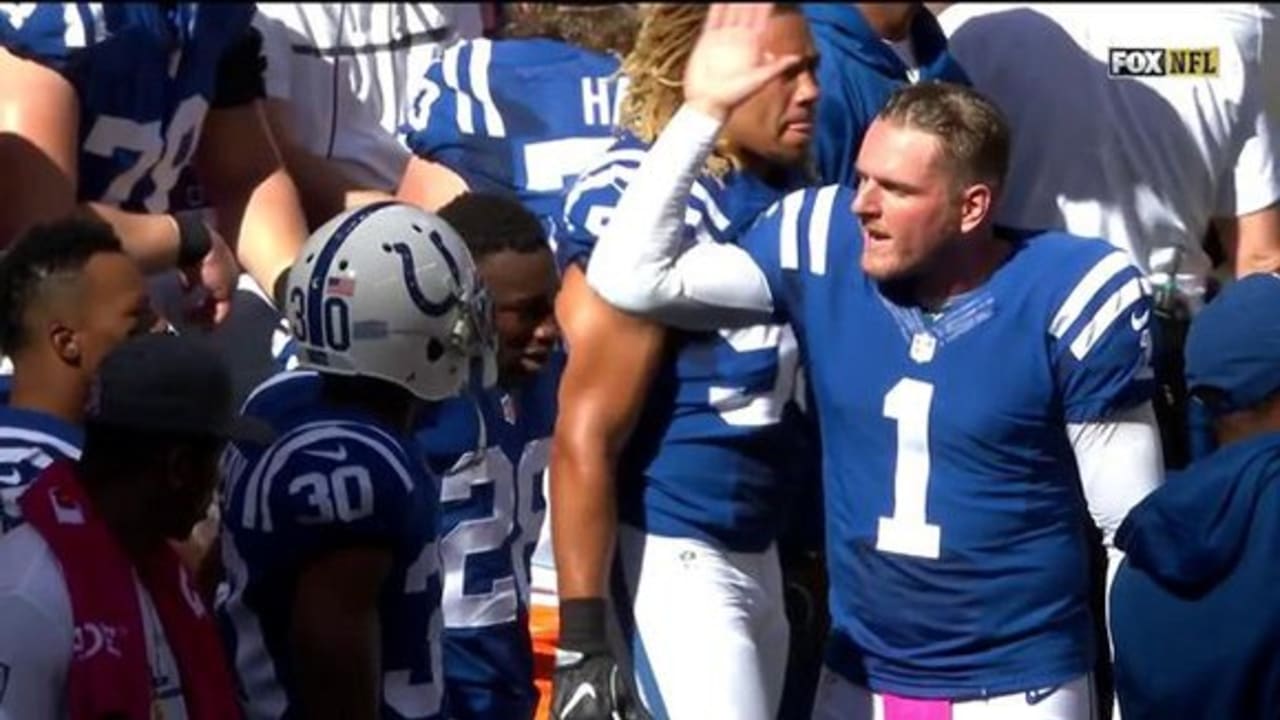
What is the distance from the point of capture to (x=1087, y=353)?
4.16m

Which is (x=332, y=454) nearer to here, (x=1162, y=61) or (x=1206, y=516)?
(x=1206, y=516)

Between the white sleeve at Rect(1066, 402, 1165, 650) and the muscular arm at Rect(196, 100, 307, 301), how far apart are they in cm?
125

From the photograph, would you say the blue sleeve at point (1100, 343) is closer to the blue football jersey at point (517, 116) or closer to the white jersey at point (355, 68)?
the blue football jersey at point (517, 116)

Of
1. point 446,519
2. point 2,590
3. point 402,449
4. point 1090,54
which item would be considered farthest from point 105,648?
point 1090,54

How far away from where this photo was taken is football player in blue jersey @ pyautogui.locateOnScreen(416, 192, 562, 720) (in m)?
4.39

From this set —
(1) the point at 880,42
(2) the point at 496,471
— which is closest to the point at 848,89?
(1) the point at 880,42

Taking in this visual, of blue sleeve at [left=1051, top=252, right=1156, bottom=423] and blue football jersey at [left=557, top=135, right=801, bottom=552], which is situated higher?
blue sleeve at [left=1051, top=252, right=1156, bottom=423]

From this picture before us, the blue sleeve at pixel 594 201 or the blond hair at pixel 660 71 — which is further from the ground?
the blond hair at pixel 660 71

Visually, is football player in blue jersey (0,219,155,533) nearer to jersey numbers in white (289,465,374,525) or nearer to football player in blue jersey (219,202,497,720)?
football player in blue jersey (219,202,497,720)

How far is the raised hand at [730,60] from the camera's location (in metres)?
3.71

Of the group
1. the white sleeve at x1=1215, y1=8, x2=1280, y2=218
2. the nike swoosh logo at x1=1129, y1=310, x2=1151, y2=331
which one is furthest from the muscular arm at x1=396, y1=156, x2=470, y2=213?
the nike swoosh logo at x1=1129, y1=310, x2=1151, y2=331

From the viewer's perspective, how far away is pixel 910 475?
4242 millimetres

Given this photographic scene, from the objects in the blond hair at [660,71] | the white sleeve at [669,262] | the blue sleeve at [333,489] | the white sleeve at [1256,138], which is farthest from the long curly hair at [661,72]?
the white sleeve at [1256,138]

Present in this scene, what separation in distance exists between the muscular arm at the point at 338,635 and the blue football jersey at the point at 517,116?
153 centimetres
